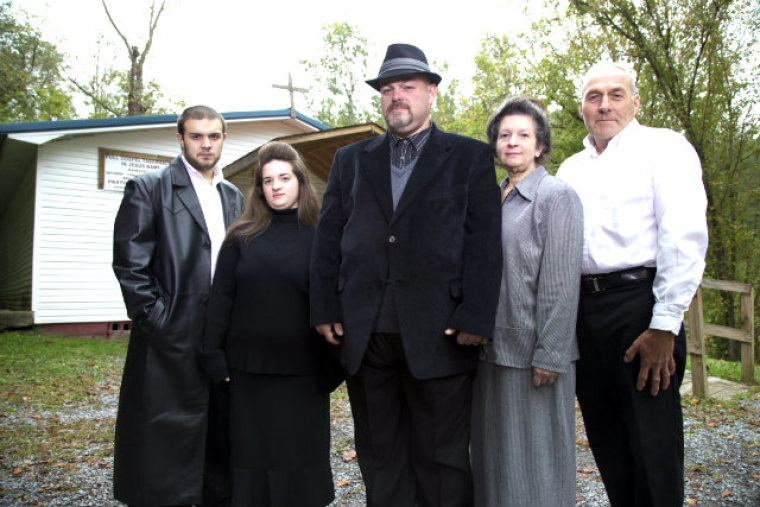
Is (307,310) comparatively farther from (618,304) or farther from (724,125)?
(724,125)

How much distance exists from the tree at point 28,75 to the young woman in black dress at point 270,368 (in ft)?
81.1

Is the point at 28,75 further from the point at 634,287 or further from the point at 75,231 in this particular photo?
the point at 634,287

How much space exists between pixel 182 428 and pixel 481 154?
6.87 ft

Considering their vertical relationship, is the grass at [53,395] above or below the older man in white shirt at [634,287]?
below

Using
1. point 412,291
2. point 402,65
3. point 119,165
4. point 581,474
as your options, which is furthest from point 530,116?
point 119,165

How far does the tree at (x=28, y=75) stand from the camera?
77.5ft

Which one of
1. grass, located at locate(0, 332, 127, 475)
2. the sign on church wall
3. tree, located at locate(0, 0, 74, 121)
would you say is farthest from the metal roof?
tree, located at locate(0, 0, 74, 121)

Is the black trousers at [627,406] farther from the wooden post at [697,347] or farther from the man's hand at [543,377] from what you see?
the wooden post at [697,347]

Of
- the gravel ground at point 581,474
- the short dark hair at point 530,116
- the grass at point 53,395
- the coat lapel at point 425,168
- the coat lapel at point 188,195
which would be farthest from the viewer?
Answer: the grass at point 53,395

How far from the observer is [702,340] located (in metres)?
6.99

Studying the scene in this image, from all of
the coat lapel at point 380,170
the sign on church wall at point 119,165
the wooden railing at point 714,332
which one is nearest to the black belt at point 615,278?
the coat lapel at point 380,170

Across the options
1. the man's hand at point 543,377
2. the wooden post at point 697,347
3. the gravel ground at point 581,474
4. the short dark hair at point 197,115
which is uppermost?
the short dark hair at point 197,115

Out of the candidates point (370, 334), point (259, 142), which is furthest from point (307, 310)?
point (259, 142)

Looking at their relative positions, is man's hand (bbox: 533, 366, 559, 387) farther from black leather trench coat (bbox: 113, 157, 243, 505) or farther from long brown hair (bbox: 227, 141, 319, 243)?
black leather trench coat (bbox: 113, 157, 243, 505)
